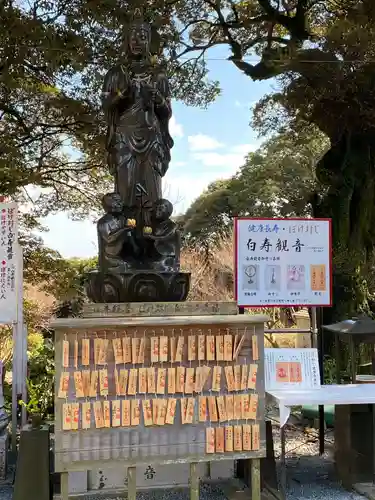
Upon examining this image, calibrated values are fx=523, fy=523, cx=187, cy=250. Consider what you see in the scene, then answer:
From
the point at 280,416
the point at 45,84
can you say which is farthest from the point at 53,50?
the point at 280,416

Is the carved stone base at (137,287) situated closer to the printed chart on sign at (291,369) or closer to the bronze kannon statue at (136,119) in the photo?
the bronze kannon statue at (136,119)

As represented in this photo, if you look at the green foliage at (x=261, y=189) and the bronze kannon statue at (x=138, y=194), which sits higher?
the green foliage at (x=261, y=189)

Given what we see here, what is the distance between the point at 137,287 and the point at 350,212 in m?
5.85

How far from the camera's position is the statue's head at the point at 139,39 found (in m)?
4.13

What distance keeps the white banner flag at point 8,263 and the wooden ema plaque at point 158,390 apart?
172cm

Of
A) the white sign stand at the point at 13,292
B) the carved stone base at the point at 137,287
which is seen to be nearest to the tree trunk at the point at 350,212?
the carved stone base at the point at 137,287

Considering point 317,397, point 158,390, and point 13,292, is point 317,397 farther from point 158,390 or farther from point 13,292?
point 13,292

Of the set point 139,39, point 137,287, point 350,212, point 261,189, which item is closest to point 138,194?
point 137,287

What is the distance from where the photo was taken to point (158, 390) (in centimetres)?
329

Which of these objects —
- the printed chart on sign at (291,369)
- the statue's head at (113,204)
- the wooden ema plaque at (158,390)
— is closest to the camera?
the wooden ema plaque at (158,390)

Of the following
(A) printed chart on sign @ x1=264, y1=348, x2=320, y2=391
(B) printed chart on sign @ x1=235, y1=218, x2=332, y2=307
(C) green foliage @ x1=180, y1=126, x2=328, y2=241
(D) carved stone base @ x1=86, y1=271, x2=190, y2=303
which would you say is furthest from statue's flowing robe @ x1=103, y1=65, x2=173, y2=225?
(C) green foliage @ x1=180, y1=126, x2=328, y2=241

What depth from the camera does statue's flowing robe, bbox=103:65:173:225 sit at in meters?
4.06

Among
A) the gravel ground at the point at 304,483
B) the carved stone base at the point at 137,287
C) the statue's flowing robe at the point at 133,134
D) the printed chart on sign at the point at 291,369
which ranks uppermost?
the statue's flowing robe at the point at 133,134

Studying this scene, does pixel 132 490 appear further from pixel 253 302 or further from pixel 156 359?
pixel 253 302
